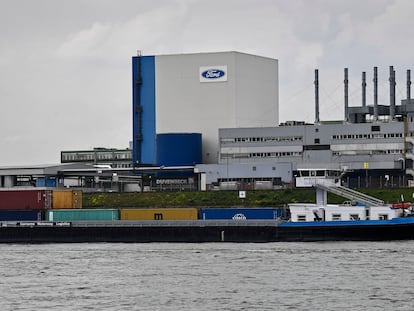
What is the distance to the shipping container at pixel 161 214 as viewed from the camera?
4454 inches

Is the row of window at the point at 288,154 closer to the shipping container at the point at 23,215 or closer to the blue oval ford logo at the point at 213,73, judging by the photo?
the blue oval ford logo at the point at 213,73

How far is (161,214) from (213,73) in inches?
2009

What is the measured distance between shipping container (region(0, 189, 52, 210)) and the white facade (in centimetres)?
4408

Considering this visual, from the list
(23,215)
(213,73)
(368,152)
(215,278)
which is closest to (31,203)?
(23,215)

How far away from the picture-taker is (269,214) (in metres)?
111

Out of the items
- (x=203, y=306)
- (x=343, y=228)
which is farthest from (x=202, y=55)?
(x=203, y=306)

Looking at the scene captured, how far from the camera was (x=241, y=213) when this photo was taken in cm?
11150

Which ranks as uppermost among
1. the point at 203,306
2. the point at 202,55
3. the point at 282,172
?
the point at 202,55

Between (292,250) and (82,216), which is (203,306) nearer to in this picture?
(292,250)

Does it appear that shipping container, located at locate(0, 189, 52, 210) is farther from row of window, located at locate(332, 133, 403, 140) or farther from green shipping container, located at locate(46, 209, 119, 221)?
row of window, located at locate(332, 133, 403, 140)

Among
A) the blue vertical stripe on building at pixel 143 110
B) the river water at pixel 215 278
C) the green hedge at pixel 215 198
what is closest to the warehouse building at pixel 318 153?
the green hedge at pixel 215 198

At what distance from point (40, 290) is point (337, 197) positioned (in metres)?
65.7

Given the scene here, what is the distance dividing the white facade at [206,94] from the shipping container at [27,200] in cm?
4408

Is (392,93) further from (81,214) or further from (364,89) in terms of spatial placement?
(81,214)
